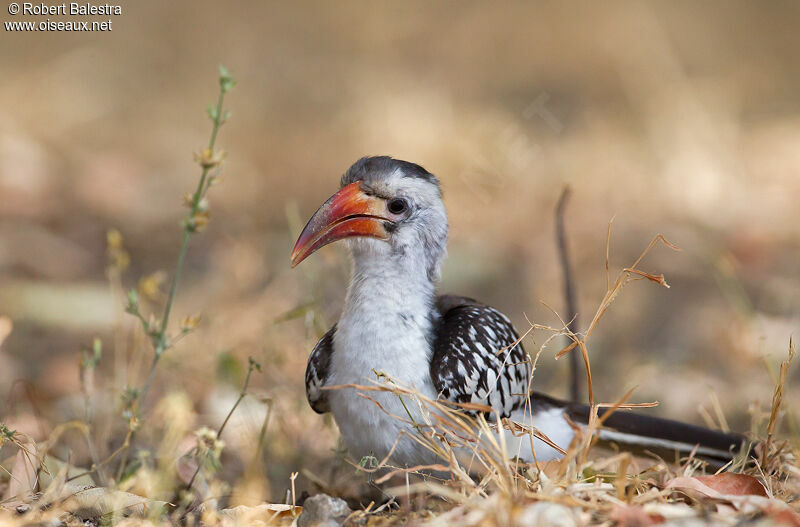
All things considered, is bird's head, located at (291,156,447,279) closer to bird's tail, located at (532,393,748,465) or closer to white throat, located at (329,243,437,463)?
white throat, located at (329,243,437,463)

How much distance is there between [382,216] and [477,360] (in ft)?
2.15

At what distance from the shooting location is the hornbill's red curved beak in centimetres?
298

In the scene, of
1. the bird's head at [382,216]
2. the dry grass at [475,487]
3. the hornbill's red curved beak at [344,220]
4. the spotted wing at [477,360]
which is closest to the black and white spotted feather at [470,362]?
the spotted wing at [477,360]

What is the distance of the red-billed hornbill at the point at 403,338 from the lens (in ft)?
9.41

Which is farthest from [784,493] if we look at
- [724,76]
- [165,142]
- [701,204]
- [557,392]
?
[724,76]

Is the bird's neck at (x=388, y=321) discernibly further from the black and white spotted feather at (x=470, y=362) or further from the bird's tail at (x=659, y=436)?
the bird's tail at (x=659, y=436)

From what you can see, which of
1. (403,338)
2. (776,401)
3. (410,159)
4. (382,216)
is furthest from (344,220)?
(410,159)

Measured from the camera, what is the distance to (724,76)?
30.2 feet

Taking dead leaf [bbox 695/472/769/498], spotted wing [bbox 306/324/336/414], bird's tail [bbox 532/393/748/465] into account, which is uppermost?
spotted wing [bbox 306/324/336/414]

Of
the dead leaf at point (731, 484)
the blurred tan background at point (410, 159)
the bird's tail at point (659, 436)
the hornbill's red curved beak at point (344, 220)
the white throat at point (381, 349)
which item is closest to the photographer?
the dead leaf at point (731, 484)

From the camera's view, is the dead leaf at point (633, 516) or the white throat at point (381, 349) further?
the white throat at point (381, 349)

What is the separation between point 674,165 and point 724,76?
102 inches

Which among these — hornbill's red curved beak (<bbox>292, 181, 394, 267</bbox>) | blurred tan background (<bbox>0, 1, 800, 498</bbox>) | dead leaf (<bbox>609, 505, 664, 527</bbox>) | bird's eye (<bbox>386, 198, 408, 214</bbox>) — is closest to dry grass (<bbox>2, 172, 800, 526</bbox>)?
dead leaf (<bbox>609, 505, 664, 527</bbox>)

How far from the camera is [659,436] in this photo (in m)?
3.39
